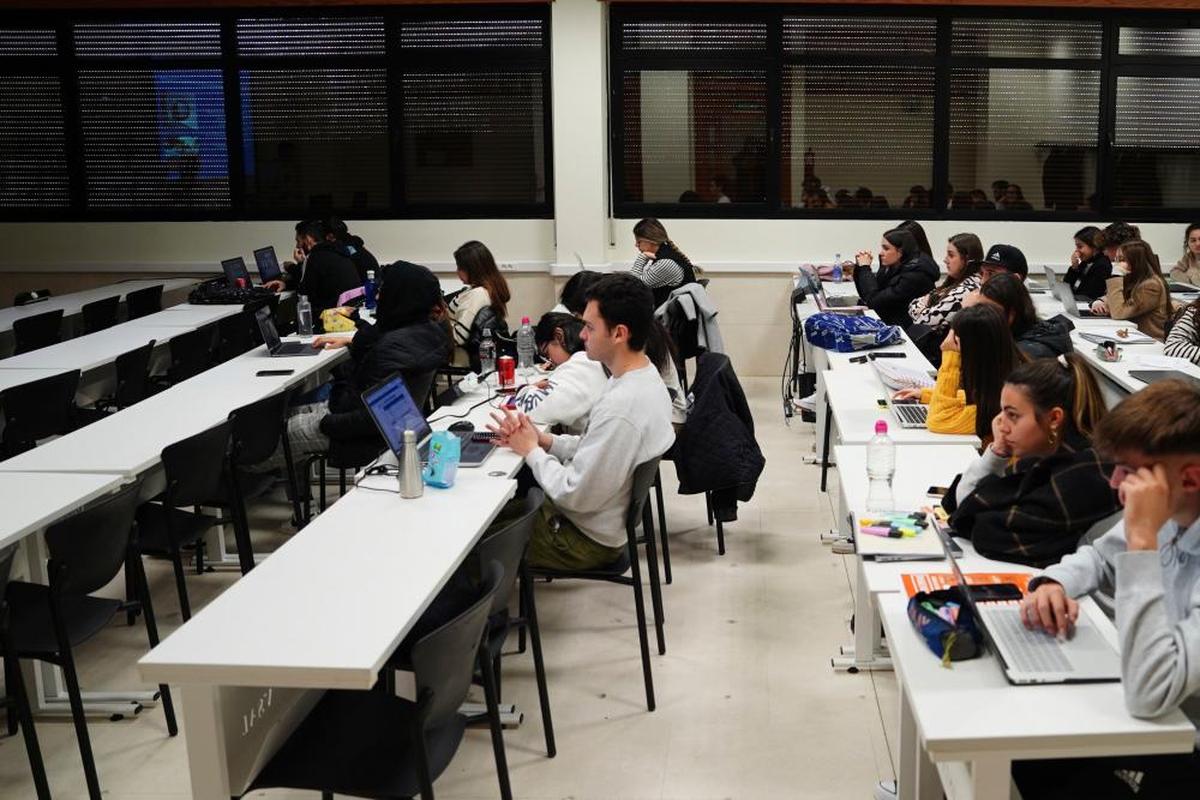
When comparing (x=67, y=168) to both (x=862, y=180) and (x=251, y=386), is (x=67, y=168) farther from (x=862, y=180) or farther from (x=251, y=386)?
(x=862, y=180)

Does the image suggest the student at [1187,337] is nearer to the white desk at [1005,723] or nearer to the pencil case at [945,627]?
the pencil case at [945,627]

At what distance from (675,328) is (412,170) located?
3.51m

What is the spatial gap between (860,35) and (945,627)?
7.27 m

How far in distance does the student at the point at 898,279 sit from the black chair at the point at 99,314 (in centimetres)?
453

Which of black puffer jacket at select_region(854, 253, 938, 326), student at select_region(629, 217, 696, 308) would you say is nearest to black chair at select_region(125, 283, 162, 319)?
student at select_region(629, 217, 696, 308)

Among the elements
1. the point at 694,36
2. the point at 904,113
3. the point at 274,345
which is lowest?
the point at 274,345

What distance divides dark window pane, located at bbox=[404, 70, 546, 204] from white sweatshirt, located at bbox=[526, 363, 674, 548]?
565 cm

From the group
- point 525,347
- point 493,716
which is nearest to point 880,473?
point 493,716

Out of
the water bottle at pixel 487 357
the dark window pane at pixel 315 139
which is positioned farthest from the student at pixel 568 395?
the dark window pane at pixel 315 139

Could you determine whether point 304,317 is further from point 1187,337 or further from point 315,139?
point 1187,337

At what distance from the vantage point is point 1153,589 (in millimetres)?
2227

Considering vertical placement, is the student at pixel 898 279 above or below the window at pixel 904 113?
below

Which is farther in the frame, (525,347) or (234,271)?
(234,271)

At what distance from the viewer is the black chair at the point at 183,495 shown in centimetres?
429
